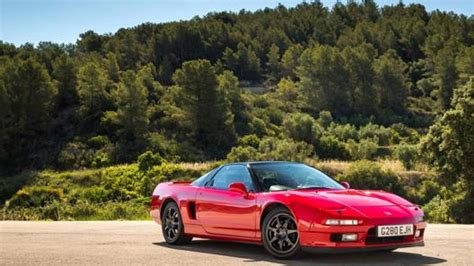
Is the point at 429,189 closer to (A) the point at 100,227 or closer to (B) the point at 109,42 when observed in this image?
(A) the point at 100,227

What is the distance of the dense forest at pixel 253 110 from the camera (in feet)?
237

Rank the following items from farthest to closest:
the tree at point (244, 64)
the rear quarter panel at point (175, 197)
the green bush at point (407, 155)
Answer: the tree at point (244, 64)
the green bush at point (407, 155)
the rear quarter panel at point (175, 197)

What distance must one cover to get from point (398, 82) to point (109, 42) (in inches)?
2711

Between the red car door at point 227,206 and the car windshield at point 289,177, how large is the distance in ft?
0.64

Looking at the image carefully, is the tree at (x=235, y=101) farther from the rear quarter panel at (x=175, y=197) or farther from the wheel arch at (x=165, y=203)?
the wheel arch at (x=165, y=203)

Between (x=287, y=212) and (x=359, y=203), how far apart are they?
2.83 feet

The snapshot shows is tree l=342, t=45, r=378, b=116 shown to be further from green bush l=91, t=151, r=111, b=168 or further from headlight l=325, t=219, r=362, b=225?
headlight l=325, t=219, r=362, b=225

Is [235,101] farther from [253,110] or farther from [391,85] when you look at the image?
[391,85]

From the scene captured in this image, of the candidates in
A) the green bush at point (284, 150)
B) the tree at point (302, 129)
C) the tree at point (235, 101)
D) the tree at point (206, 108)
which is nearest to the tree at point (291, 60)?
the tree at point (235, 101)

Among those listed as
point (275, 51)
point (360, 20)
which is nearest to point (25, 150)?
point (275, 51)

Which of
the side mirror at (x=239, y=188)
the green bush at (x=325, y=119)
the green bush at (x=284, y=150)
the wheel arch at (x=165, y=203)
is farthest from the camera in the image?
the green bush at (x=325, y=119)

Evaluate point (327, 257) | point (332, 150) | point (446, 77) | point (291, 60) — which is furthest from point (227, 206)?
point (291, 60)

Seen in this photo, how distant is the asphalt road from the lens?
802 cm

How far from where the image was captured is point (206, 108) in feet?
296
